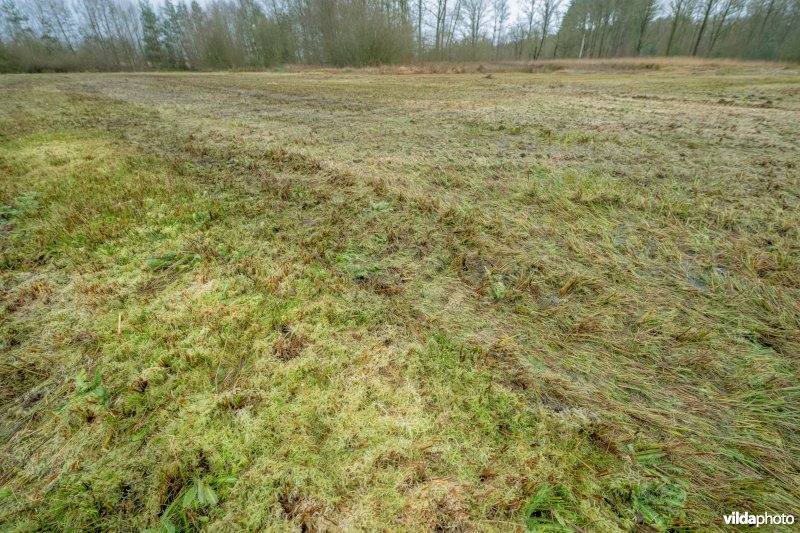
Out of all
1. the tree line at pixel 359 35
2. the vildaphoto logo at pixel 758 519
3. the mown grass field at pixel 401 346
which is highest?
the tree line at pixel 359 35

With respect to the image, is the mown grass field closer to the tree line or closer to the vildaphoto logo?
the vildaphoto logo

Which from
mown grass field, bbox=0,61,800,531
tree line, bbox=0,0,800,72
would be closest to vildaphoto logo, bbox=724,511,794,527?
mown grass field, bbox=0,61,800,531

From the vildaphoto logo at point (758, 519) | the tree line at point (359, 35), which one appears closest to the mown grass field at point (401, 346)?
the vildaphoto logo at point (758, 519)

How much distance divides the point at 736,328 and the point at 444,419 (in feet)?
6.41

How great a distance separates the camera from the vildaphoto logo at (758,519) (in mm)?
1194

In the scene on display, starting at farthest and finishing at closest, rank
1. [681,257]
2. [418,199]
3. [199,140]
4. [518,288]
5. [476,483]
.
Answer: [199,140] → [418,199] → [681,257] → [518,288] → [476,483]

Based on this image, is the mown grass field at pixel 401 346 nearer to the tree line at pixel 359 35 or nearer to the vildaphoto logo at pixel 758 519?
the vildaphoto logo at pixel 758 519

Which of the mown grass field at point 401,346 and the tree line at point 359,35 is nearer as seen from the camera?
the mown grass field at point 401,346

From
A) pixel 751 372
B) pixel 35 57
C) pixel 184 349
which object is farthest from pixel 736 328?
pixel 35 57

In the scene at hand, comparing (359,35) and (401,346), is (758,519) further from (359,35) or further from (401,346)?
(359,35)

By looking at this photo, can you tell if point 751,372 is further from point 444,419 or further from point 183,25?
point 183,25

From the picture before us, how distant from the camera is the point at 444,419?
4.92 feet

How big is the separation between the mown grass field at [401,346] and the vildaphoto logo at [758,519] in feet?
0.09

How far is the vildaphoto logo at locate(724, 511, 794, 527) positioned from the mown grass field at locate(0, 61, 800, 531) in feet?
0.09
